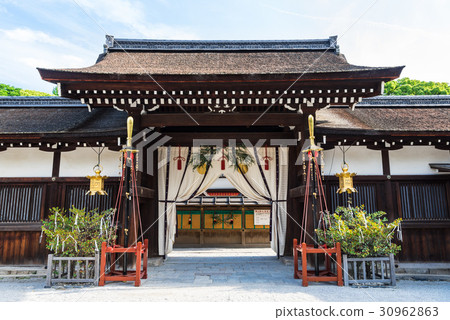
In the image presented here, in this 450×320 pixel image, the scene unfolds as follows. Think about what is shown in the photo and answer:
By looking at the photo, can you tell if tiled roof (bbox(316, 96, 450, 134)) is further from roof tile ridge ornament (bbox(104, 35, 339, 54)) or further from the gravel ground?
the gravel ground

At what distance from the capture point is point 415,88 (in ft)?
70.5

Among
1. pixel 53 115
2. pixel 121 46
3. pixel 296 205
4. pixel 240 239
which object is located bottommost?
pixel 240 239

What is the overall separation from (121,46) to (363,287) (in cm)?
933

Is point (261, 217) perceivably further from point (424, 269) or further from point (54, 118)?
point (54, 118)

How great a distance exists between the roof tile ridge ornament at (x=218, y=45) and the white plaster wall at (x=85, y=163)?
4.29 metres

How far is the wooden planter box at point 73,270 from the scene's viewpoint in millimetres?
4777

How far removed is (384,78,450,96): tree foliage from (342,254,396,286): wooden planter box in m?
19.5

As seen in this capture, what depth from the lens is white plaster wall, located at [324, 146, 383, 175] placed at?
6.73 m

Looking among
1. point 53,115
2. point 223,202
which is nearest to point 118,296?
point 53,115

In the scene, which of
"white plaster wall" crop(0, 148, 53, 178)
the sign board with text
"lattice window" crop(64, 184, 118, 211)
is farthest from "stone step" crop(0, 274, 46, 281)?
the sign board with text

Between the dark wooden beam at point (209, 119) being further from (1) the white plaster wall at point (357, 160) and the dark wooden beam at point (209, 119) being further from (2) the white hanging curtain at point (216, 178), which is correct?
(1) the white plaster wall at point (357, 160)

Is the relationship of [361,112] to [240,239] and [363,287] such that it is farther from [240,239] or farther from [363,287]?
[240,239]

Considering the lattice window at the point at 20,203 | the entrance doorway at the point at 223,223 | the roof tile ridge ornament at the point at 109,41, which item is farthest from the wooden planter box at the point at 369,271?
the roof tile ridge ornament at the point at 109,41

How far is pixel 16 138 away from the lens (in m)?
6.20
